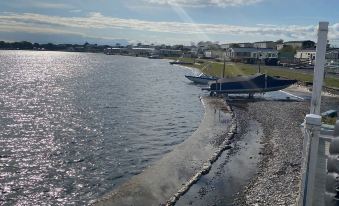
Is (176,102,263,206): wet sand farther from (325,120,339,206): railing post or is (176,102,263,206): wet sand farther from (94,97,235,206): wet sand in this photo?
(325,120,339,206): railing post

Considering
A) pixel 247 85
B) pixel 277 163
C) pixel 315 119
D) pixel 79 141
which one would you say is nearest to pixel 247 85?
pixel 247 85

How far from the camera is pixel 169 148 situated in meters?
35.2

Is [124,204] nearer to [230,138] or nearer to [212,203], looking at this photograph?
[212,203]

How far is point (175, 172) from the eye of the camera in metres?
27.5

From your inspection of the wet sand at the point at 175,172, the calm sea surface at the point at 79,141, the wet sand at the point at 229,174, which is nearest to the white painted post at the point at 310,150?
the wet sand at the point at 229,174

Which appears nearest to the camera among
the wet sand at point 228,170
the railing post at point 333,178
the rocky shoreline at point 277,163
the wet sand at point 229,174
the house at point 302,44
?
the railing post at point 333,178

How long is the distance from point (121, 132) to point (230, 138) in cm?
1138

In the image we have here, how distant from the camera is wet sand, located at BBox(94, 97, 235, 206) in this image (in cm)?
2272

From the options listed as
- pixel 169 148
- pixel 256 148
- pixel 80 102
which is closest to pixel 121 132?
pixel 169 148

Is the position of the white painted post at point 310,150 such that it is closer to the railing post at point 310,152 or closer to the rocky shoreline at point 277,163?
the railing post at point 310,152

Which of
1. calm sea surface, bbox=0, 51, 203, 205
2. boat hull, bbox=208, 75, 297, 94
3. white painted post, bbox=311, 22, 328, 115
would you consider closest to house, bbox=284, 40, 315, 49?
boat hull, bbox=208, 75, 297, 94

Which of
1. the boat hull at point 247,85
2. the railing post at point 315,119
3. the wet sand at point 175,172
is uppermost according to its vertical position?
the railing post at point 315,119

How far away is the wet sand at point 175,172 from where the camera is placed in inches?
894

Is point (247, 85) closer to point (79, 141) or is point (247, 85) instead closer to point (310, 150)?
point (79, 141)
